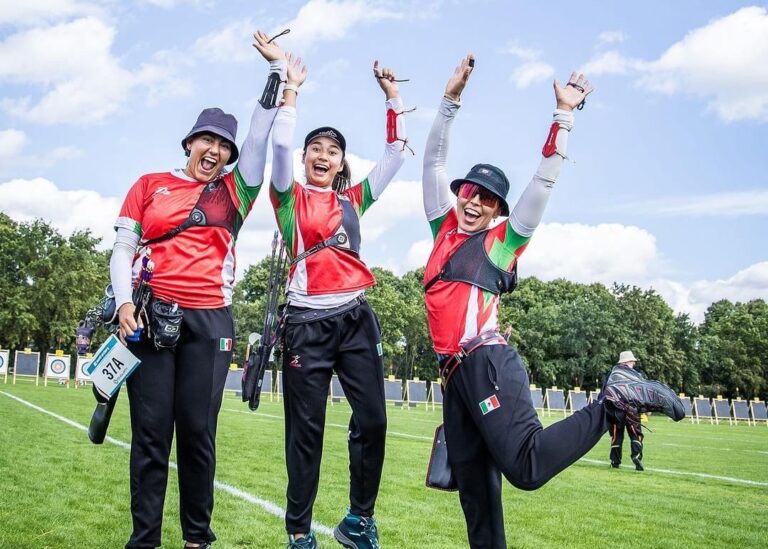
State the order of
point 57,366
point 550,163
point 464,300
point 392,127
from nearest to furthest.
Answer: point 550,163 → point 464,300 → point 392,127 → point 57,366

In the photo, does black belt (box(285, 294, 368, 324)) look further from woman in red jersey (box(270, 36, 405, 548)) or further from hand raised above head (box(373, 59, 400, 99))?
hand raised above head (box(373, 59, 400, 99))

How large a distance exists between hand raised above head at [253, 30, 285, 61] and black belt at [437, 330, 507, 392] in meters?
2.12

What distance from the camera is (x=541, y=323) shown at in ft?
261

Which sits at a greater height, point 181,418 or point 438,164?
point 438,164

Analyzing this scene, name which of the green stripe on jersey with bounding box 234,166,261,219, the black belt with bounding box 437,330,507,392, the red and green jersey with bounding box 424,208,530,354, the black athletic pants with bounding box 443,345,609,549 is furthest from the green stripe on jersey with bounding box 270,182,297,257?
the black athletic pants with bounding box 443,345,609,549

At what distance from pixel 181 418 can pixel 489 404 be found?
1.80 m

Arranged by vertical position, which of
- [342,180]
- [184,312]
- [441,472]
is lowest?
[441,472]

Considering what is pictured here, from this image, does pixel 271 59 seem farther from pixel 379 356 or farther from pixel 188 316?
pixel 379 356

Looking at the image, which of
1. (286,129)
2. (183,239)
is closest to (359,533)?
(183,239)

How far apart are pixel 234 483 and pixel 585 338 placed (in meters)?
72.6

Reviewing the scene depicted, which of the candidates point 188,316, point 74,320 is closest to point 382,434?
point 188,316

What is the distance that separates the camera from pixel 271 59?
462cm

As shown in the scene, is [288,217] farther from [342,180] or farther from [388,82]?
[388,82]

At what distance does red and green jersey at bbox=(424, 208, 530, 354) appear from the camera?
166 inches
